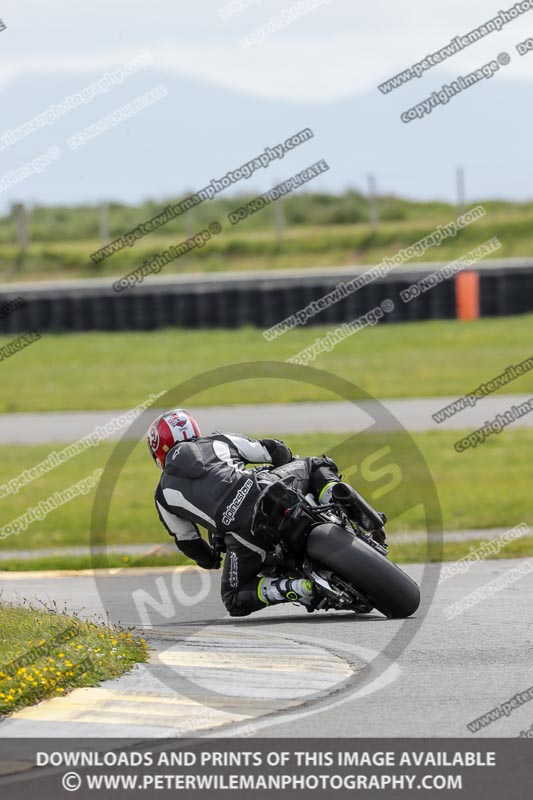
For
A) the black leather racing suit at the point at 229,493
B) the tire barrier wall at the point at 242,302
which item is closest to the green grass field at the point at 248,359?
the tire barrier wall at the point at 242,302

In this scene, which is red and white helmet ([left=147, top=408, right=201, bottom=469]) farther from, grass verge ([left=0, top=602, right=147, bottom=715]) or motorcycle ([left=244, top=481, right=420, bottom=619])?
grass verge ([left=0, top=602, right=147, bottom=715])

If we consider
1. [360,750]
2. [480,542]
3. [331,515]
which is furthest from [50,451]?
[360,750]

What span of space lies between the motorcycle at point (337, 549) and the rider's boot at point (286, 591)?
0.19 feet

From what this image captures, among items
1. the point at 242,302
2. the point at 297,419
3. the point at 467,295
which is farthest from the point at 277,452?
the point at 467,295

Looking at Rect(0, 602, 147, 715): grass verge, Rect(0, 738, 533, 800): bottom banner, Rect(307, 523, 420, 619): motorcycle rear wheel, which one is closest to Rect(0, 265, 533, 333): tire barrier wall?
Rect(307, 523, 420, 619): motorcycle rear wheel

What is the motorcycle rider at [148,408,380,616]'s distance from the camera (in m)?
8.64

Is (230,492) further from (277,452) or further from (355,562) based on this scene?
(355,562)

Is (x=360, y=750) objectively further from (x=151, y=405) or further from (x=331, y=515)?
(x=151, y=405)

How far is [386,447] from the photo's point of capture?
17422 millimetres

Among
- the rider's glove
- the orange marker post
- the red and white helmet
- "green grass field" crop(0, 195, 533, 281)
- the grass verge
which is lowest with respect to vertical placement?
the orange marker post

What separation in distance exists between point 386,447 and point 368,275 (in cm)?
1076

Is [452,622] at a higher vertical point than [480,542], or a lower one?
higher

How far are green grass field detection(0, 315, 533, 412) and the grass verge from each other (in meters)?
14.2

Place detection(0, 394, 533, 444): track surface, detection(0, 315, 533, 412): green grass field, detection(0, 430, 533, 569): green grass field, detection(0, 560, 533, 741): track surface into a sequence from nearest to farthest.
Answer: detection(0, 560, 533, 741): track surface < detection(0, 430, 533, 569): green grass field < detection(0, 394, 533, 444): track surface < detection(0, 315, 533, 412): green grass field
